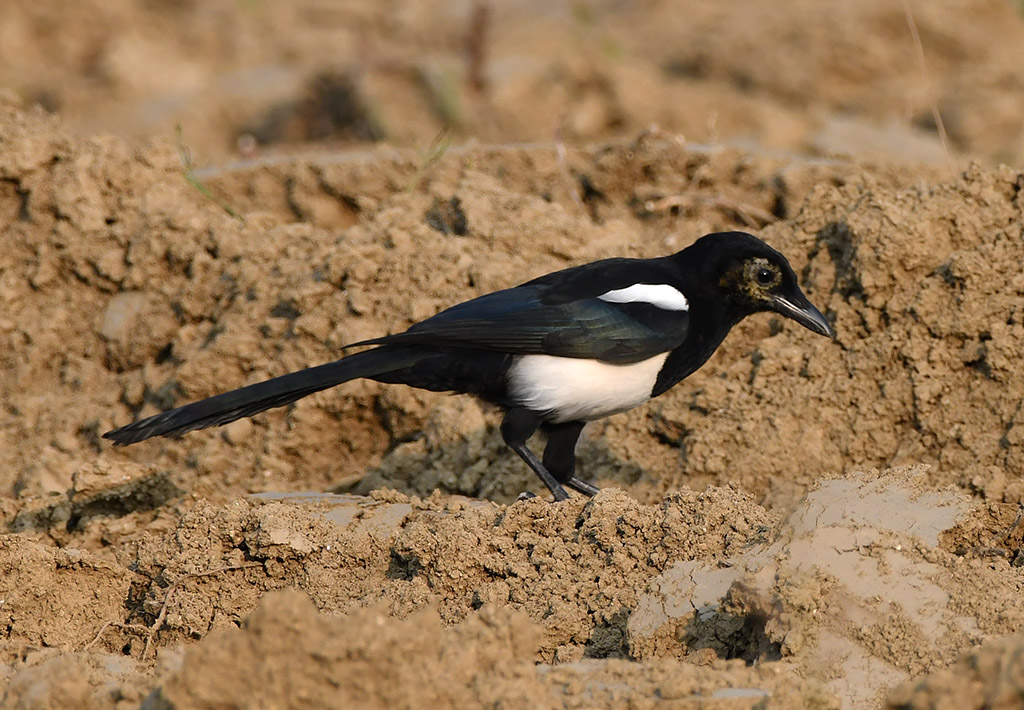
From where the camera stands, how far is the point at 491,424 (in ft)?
17.3

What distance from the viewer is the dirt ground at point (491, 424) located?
2.91 metres

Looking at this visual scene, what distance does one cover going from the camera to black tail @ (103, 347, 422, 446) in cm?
441

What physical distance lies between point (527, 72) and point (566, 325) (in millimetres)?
5111

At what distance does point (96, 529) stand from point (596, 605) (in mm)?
2075

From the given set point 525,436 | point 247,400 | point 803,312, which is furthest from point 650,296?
point 247,400

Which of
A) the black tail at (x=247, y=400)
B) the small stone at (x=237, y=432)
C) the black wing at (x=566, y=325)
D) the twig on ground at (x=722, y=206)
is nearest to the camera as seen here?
the black tail at (x=247, y=400)

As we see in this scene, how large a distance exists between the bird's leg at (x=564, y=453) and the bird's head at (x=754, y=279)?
0.73 metres

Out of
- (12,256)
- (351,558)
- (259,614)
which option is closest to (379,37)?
(12,256)

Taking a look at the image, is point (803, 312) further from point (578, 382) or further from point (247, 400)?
point (247, 400)

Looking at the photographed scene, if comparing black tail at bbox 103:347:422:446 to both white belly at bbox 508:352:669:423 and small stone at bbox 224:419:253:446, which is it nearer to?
white belly at bbox 508:352:669:423

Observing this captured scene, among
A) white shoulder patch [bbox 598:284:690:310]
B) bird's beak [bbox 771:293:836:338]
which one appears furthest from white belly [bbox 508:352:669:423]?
bird's beak [bbox 771:293:836:338]

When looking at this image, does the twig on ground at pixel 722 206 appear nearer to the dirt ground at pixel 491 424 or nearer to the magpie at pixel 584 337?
the dirt ground at pixel 491 424

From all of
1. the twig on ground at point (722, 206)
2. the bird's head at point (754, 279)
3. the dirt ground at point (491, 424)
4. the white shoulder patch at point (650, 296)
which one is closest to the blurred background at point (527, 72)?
the dirt ground at point (491, 424)

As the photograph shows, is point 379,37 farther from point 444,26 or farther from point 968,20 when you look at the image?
point 968,20
